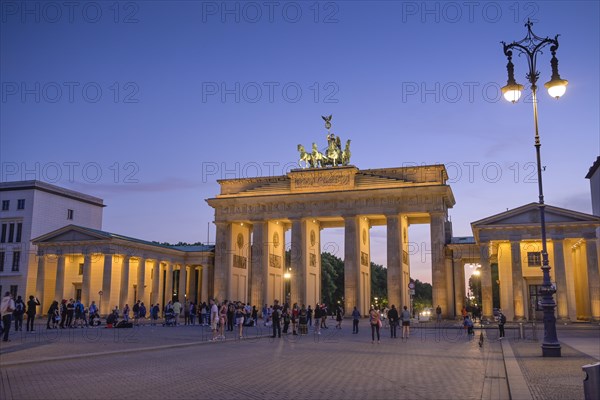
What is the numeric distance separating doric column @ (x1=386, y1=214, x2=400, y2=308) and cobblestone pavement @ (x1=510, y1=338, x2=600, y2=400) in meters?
38.8

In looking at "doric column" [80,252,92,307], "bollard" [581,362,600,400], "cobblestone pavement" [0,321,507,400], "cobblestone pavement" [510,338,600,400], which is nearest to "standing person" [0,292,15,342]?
"cobblestone pavement" [0,321,507,400]

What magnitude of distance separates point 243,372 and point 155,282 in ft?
182

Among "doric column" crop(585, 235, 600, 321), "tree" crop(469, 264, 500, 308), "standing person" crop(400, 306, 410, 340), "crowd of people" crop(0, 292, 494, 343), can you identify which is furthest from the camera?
"tree" crop(469, 264, 500, 308)

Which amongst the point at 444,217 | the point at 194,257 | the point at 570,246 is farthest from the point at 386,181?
the point at 194,257

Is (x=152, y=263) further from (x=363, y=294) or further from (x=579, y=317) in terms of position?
(x=579, y=317)

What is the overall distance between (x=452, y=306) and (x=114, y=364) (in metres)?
49.3

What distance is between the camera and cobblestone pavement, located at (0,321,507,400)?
1279 cm

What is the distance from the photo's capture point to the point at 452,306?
203ft

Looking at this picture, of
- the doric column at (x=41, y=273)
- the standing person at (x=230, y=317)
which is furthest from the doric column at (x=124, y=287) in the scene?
the standing person at (x=230, y=317)

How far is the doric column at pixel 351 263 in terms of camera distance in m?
63.8

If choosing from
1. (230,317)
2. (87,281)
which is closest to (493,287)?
(87,281)

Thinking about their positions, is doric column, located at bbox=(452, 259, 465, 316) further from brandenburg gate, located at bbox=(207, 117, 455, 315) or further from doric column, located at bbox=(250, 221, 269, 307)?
doric column, located at bbox=(250, 221, 269, 307)

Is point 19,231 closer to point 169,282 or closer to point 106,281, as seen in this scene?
point 106,281

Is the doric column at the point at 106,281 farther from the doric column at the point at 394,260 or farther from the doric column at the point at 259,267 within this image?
the doric column at the point at 394,260
